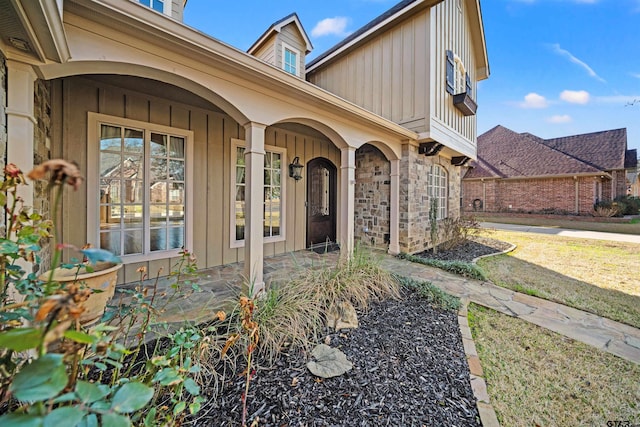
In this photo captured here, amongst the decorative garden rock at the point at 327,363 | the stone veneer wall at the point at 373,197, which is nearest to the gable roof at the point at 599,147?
the stone veneer wall at the point at 373,197

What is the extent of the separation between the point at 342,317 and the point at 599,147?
2191cm

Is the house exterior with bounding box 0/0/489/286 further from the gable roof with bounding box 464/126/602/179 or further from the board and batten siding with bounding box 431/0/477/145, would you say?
the gable roof with bounding box 464/126/602/179

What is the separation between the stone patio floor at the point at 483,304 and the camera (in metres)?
2.70

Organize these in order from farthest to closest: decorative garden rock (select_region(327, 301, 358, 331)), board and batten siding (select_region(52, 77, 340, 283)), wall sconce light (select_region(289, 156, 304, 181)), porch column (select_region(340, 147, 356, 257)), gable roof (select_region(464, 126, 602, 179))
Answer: gable roof (select_region(464, 126, 602, 179)), wall sconce light (select_region(289, 156, 304, 181)), porch column (select_region(340, 147, 356, 257)), board and batten siding (select_region(52, 77, 340, 283)), decorative garden rock (select_region(327, 301, 358, 331))

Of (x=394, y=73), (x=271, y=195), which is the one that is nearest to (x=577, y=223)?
(x=394, y=73)

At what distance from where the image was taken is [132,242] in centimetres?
363

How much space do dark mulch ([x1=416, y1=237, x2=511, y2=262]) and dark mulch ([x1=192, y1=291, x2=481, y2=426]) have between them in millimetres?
3555

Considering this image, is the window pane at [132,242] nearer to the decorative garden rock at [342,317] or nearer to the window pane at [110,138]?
the window pane at [110,138]

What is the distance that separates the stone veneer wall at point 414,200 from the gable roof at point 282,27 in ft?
11.7

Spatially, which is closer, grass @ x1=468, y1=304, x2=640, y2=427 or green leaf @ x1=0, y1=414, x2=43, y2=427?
green leaf @ x1=0, y1=414, x2=43, y2=427

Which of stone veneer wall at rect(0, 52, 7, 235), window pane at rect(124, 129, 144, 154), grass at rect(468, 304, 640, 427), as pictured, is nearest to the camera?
stone veneer wall at rect(0, 52, 7, 235)

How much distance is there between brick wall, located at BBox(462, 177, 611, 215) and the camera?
45.4 feet

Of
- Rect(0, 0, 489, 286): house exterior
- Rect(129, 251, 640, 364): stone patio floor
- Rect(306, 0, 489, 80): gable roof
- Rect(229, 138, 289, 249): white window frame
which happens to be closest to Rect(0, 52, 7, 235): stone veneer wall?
Rect(0, 0, 489, 286): house exterior

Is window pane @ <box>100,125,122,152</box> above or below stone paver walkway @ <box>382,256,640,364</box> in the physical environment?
above
